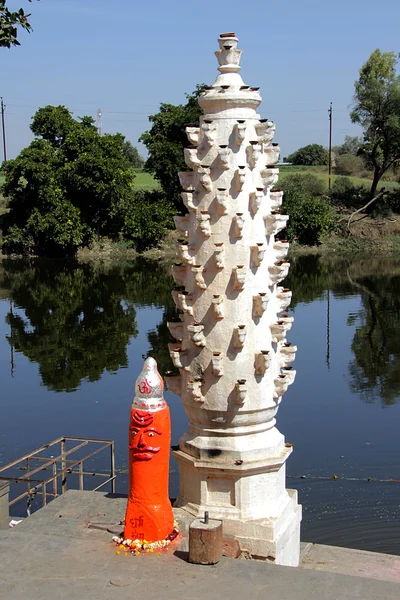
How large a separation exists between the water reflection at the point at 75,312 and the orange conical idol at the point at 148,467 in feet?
54.1

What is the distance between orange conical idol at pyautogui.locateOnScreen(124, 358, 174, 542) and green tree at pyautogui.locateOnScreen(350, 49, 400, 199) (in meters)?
52.4

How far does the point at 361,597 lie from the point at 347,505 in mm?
8403

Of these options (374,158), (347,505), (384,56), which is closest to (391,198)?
(374,158)

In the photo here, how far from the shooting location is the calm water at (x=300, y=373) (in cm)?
1566

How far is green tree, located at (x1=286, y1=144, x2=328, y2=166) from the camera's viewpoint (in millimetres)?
88938

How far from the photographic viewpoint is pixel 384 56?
60.6 meters

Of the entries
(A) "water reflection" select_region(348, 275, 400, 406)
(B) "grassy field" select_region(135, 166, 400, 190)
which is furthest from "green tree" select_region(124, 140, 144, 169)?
(A) "water reflection" select_region(348, 275, 400, 406)

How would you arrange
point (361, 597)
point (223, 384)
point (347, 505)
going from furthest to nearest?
point (347, 505) < point (223, 384) < point (361, 597)

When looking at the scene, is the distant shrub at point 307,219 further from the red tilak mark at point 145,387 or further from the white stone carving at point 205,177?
the red tilak mark at point 145,387

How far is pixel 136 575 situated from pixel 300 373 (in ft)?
60.4

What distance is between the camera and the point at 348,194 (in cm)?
6350

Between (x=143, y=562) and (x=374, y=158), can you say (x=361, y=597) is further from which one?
(x=374, y=158)

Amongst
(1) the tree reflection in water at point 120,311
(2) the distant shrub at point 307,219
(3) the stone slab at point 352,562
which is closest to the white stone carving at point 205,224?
(3) the stone slab at point 352,562

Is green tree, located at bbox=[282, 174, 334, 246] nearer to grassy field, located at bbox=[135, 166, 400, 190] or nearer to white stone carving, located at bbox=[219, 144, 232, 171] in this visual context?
grassy field, located at bbox=[135, 166, 400, 190]
